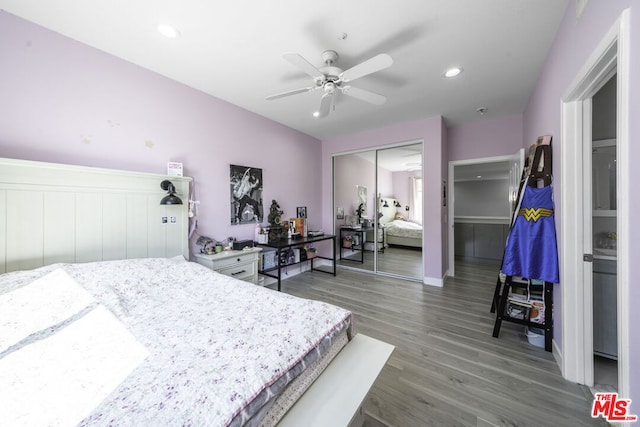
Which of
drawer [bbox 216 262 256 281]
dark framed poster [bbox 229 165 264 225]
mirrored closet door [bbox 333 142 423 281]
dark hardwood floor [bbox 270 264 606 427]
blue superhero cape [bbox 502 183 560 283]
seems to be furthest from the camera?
mirrored closet door [bbox 333 142 423 281]

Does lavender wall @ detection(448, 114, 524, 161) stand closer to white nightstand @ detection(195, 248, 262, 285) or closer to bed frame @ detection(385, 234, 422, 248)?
bed frame @ detection(385, 234, 422, 248)

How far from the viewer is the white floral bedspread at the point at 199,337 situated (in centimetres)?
76

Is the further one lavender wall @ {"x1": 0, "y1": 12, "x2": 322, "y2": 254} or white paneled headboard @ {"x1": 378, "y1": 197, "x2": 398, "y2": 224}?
white paneled headboard @ {"x1": 378, "y1": 197, "x2": 398, "y2": 224}

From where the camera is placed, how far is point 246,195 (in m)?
3.38

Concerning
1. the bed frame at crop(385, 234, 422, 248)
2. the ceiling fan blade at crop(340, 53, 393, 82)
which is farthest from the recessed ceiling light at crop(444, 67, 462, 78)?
the bed frame at crop(385, 234, 422, 248)

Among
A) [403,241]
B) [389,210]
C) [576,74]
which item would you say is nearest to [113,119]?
[576,74]

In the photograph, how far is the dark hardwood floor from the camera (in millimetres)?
1421

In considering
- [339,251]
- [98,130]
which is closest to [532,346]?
[339,251]

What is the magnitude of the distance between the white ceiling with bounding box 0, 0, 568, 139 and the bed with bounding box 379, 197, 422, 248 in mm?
3497

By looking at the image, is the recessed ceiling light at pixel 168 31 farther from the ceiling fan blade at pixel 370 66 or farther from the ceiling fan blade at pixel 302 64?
the ceiling fan blade at pixel 370 66

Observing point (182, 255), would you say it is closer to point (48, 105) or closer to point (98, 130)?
point (98, 130)

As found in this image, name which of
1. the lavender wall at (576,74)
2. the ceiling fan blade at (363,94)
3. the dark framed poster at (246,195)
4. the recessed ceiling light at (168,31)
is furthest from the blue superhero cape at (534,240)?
the recessed ceiling light at (168,31)

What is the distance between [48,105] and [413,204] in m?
6.61

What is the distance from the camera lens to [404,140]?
3867 mm
